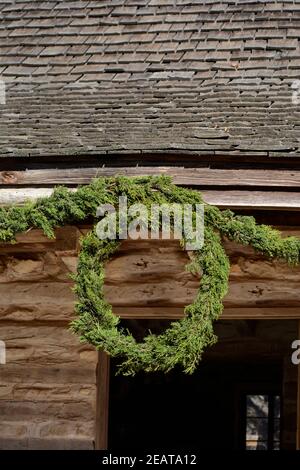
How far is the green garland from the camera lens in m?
5.20

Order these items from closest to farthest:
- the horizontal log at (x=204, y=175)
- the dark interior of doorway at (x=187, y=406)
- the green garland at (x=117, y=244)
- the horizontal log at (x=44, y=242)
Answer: the green garland at (x=117, y=244) → the horizontal log at (x=204, y=175) → the horizontal log at (x=44, y=242) → the dark interior of doorway at (x=187, y=406)

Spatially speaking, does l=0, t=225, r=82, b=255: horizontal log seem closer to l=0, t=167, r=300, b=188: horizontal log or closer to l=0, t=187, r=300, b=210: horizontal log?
l=0, t=167, r=300, b=188: horizontal log

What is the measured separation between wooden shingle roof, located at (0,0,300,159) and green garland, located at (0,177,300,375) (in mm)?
260

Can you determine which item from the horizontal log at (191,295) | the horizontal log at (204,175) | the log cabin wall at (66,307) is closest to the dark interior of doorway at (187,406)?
the log cabin wall at (66,307)

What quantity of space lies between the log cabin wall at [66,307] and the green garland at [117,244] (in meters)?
0.66

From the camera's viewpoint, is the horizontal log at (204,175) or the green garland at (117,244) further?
the horizontal log at (204,175)

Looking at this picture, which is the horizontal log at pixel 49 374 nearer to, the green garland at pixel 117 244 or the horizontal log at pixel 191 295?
the horizontal log at pixel 191 295

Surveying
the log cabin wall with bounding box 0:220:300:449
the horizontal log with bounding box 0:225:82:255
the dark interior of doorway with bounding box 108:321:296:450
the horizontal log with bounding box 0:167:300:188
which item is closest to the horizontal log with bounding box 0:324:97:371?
the log cabin wall with bounding box 0:220:300:449

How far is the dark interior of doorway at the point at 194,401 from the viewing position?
11281 millimetres

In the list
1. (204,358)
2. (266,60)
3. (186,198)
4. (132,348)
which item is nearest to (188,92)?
(266,60)

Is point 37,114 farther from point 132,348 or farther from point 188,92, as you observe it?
point 132,348

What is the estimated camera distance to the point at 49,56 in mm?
7047

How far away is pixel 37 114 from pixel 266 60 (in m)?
1.50
